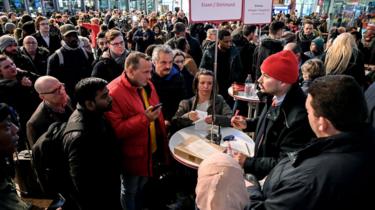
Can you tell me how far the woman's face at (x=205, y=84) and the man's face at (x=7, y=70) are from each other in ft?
7.72

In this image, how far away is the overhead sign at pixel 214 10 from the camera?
2725mm

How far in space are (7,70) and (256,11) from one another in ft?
12.0

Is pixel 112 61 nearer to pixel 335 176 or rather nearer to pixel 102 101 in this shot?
pixel 102 101

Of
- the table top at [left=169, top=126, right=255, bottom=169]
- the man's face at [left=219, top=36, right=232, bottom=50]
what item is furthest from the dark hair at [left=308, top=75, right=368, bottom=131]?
the man's face at [left=219, top=36, right=232, bottom=50]

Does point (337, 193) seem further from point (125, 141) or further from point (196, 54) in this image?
point (196, 54)

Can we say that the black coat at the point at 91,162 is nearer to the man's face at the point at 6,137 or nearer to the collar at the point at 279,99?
the man's face at the point at 6,137

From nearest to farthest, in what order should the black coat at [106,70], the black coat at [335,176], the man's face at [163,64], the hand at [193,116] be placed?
A: 1. the black coat at [335,176]
2. the hand at [193,116]
3. the man's face at [163,64]
4. the black coat at [106,70]

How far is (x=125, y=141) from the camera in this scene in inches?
108

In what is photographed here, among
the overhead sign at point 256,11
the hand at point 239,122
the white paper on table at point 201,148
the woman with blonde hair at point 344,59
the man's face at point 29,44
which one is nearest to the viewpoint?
the white paper on table at point 201,148

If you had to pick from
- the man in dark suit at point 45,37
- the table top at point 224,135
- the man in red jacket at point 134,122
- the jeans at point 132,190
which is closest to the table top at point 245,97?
the table top at point 224,135

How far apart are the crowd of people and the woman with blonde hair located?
16mm

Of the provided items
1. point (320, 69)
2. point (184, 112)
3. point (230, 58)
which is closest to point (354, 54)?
point (320, 69)

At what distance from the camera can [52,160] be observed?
2.15 metres

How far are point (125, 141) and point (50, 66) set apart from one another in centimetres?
242
